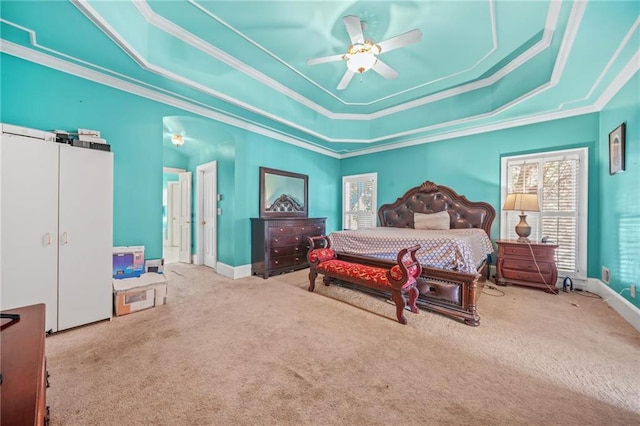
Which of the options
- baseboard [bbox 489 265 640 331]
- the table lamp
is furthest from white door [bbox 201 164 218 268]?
baseboard [bbox 489 265 640 331]

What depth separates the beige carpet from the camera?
1.49 metres

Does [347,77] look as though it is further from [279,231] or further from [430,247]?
[279,231]

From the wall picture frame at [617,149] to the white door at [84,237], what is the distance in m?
5.72

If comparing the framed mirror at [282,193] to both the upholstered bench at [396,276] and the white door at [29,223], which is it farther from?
the white door at [29,223]

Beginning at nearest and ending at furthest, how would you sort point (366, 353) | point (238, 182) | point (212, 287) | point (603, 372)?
1. point (603, 372)
2. point (366, 353)
3. point (212, 287)
4. point (238, 182)

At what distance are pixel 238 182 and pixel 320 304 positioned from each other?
267 cm

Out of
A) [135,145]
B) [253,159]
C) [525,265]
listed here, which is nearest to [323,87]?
[253,159]

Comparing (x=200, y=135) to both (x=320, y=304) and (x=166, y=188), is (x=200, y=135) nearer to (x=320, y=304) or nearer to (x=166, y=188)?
(x=166, y=188)

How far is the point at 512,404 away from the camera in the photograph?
155 centimetres

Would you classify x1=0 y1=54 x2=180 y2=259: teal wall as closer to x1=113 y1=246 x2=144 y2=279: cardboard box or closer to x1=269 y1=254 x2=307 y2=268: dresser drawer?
x1=113 y1=246 x2=144 y2=279: cardboard box

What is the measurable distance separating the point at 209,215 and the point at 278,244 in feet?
6.06

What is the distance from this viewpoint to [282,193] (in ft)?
17.2

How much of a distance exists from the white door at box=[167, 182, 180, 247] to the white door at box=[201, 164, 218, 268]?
111 cm

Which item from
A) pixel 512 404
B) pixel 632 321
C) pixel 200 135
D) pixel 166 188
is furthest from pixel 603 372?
pixel 166 188
